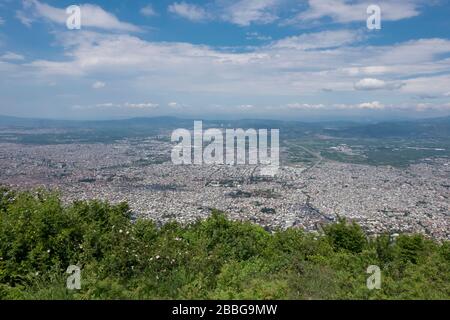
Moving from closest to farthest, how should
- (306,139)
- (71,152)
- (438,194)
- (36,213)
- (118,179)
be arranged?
(36,213), (438,194), (118,179), (71,152), (306,139)

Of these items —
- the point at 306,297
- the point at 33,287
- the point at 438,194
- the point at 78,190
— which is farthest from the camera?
the point at 438,194

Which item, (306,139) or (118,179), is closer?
(118,179)

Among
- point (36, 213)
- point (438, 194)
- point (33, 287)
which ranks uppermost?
point (36, 213)

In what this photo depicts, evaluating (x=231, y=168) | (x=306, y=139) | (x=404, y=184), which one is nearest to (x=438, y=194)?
(x=404, y=184)

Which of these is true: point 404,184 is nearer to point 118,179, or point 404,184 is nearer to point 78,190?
point 118,179
